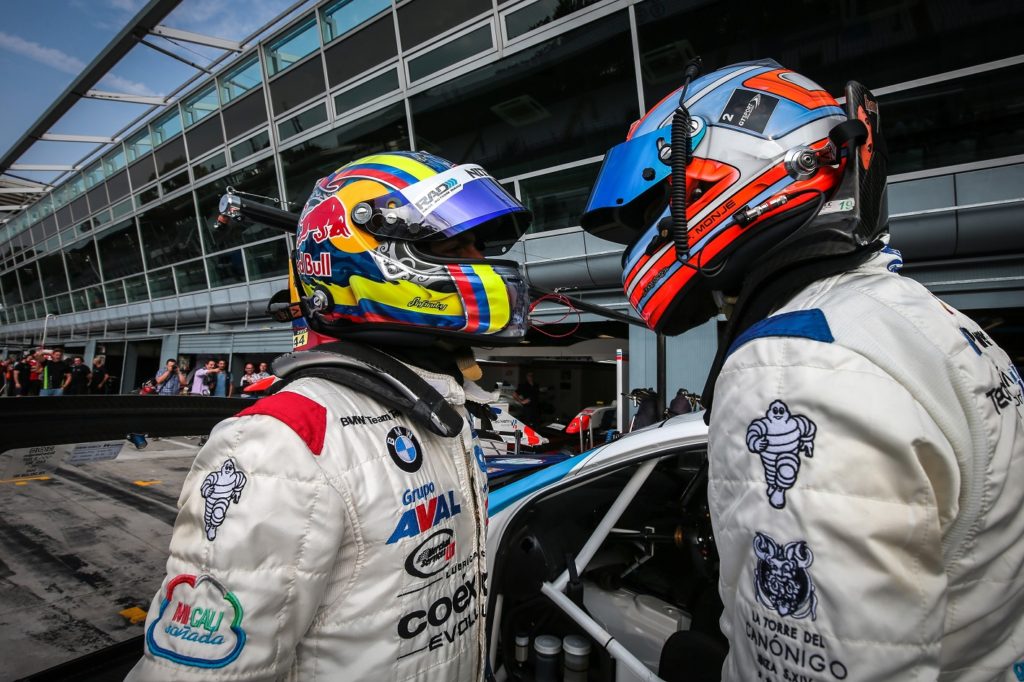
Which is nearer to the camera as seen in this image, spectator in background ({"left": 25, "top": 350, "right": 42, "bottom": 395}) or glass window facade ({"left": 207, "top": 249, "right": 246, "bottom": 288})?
spectator in background ({"left": 25, "top": 350, "right": 42, "bottom": 395})

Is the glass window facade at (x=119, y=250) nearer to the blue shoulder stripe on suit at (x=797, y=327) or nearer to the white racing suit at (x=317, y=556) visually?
the white racing suit at (x=317, y=556)

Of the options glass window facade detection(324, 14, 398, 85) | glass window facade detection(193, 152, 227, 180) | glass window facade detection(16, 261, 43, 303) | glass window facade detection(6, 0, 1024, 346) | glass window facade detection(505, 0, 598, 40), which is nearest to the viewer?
glass window facade detection(6, 0, 1024, 346)

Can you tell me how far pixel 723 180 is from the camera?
4.03 feet

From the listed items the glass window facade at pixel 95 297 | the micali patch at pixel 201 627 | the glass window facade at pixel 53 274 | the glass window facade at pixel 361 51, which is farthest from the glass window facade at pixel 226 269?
the glass window facade at pixel 53 274

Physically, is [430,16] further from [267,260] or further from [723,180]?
[723,180]

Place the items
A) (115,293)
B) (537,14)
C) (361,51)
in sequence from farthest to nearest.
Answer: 1. (115,293)
2. (361,51)
3. (537,14)

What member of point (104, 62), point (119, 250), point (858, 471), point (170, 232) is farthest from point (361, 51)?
point (119, 250)

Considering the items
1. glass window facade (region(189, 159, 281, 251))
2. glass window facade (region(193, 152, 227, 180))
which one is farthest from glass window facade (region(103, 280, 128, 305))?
glass window facade (region(193, 152, 227, 180))

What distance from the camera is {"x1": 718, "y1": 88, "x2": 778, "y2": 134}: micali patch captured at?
48.6 inches

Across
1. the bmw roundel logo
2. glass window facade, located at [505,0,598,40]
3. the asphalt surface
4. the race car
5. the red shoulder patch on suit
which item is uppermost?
glass window facade, located at [505,0,598,40]

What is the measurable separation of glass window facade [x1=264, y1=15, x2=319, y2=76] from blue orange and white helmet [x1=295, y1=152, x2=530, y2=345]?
1216cm

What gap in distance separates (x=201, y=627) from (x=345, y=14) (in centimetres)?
1256

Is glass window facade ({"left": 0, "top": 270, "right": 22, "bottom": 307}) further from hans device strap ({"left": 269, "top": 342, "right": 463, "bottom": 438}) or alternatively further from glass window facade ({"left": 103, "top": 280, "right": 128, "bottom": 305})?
hans device strap ({"left": 269, "top": 342, "right": 463, "bottom": 438})

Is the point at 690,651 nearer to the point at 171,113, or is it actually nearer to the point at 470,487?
the point at 470,487
